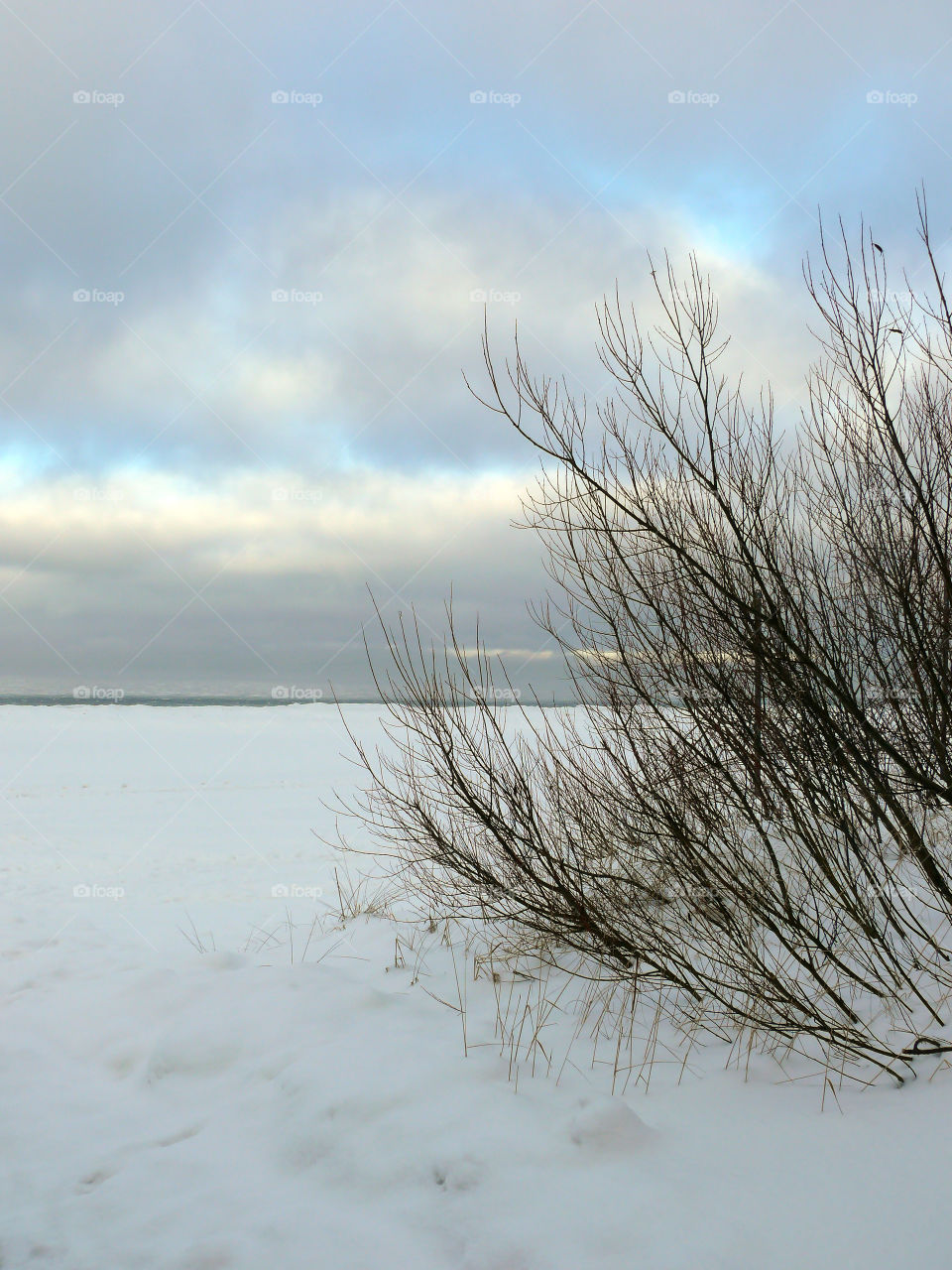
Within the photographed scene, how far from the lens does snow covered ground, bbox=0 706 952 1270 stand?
2.10m

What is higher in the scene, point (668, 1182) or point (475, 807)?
point (475, 807)

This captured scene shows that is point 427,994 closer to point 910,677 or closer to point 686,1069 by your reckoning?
point 686,1069

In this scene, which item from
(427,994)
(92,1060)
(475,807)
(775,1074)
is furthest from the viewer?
(427,994)

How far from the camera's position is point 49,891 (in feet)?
25.8

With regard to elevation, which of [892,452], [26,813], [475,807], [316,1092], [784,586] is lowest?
[26,813]

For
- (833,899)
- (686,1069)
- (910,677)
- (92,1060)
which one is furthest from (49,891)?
(910,677)

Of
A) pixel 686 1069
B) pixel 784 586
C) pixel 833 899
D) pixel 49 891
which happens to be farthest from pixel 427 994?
pixel 49 891

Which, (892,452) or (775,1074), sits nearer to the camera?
(775,1074)

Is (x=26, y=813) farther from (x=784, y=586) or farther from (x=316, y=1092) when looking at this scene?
(x=784, y=586)

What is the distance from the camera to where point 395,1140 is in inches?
101

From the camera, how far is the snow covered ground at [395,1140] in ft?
6.88

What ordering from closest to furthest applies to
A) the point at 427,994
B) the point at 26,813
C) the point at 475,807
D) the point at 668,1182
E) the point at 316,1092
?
the point at 668,1182, the point at 316,1092, the point at 475,807, the point at 427,994, the point at 26,813

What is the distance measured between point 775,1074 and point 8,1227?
2745 mm

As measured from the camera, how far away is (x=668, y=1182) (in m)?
2.33
